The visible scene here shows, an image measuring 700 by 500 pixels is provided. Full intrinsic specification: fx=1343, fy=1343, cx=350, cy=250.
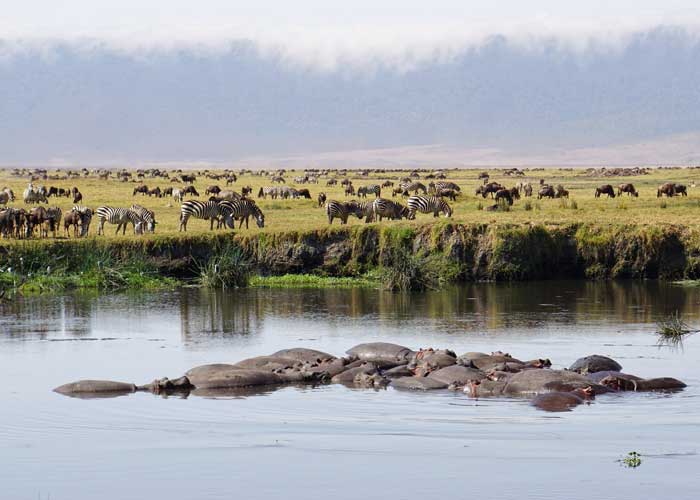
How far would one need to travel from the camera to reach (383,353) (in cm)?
2094

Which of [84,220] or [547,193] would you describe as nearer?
[84,220]

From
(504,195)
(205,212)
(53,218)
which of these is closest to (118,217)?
(205,212)

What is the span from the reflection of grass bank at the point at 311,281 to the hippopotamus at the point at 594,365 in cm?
1328

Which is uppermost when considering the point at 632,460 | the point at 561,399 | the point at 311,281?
the point at 311,281

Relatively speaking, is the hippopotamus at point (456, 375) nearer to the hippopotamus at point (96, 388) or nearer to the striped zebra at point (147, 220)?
the hippopotamus at point (96, 388)

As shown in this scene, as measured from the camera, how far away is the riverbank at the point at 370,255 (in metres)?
33.3

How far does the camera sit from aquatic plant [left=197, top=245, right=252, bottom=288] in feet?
107

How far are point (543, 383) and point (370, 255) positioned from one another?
16639 mm

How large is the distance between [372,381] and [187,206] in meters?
20.2

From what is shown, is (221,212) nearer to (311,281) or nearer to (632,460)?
(311,281)

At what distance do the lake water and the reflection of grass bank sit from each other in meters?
5.59

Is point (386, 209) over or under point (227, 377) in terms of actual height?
over

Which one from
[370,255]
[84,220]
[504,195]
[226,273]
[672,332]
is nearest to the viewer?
[672,332]

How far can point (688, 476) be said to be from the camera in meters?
13.7
